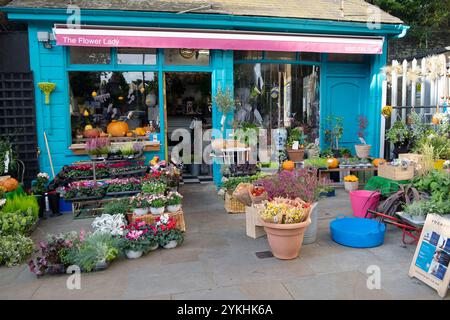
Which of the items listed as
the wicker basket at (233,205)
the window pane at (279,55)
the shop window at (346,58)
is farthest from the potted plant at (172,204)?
the shop window at (346,58)

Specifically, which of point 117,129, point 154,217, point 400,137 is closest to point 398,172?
point 400,137

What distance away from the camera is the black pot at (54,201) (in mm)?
6887

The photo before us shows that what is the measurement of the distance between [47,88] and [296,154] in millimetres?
5498

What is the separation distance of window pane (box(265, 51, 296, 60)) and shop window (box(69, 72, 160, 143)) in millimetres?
2771

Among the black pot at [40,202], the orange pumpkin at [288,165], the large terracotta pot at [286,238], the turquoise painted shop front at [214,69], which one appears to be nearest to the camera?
the large terracotta pot at [286,238]

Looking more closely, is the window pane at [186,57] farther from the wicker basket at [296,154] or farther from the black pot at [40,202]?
the black pot at [40,202]

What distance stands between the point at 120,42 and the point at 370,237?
5.70 metres

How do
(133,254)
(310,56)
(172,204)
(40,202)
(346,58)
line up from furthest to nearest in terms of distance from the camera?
1. (346,58)
2. (310,56)
3. (40,202)
4. (172,204)
5. (133,254)

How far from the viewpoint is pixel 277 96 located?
9578mm

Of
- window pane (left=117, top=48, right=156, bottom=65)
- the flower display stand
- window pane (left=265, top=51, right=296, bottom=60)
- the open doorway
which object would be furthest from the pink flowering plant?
window pane (left=265, top=51, right=296, bottom=60)

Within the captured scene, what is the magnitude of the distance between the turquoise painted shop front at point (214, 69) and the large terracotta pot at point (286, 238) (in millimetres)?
4332

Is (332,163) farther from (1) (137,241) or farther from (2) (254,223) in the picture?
(1) (137,241)

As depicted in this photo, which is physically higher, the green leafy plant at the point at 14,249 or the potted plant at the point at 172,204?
the potted plant at the point at 172,204
